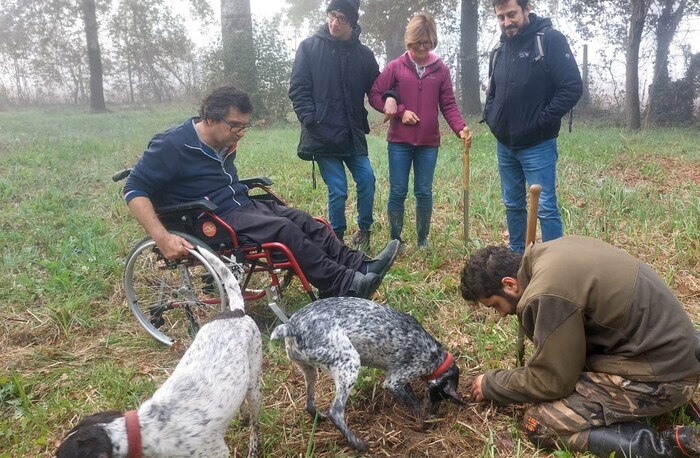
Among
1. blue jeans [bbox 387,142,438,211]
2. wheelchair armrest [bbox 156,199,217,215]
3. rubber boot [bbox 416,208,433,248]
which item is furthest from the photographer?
rubber boot [bbox 416,208,433,248]

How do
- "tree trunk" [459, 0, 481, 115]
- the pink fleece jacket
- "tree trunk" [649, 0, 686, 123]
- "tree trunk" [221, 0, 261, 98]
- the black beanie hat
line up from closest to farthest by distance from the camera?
the black beanie hat, the pink fleece jacket, "tree trunk" [649, 0, 686, 123], "tree trunk" [459, 0, 481, 115], "tree trunk" [221, 0, 261, 98]

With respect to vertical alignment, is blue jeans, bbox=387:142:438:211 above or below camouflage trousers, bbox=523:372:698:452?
above

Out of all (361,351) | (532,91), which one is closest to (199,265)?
(361,351)

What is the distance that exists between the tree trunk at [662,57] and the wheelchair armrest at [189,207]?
13.1 metres

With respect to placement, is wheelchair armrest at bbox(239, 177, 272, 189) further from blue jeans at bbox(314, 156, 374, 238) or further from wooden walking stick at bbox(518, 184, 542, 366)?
wooden walking stick at bbox(518, 184, 542, 366)

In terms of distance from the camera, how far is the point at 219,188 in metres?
3.73

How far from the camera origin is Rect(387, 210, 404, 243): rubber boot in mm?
5109

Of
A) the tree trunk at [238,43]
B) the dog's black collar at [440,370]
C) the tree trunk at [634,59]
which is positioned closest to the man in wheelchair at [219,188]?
the dog's black collar at [440,370]

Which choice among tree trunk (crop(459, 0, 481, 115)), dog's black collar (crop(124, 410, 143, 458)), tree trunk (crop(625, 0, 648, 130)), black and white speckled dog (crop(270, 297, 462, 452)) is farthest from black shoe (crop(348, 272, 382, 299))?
tree trunk (crop(459, 0, 481, 115))

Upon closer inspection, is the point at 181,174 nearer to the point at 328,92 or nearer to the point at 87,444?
the point at 328,92

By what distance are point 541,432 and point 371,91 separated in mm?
3206

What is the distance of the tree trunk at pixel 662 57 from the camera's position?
13109 millimetres

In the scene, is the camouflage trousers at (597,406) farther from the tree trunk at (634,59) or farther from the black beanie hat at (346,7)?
the tree trunk at (634,59)

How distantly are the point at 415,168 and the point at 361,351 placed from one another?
2436mm
